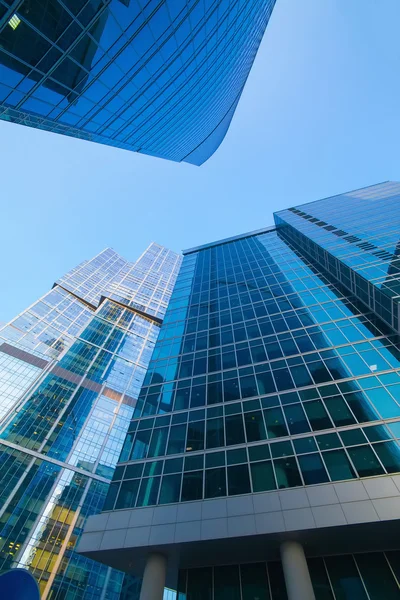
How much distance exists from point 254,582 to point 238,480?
4.99 meters

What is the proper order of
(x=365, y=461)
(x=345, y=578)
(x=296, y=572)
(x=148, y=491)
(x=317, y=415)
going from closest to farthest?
(x=296, y=572) < (x=345, y=578) < (x=365, y=461) < (x=148, y=491) < (x=317, y=415)

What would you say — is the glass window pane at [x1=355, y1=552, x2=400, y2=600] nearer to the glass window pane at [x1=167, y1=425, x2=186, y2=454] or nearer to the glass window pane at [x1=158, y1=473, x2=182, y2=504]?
the glass window pane at [x1=158, y1=473, x2=182, y2=504]

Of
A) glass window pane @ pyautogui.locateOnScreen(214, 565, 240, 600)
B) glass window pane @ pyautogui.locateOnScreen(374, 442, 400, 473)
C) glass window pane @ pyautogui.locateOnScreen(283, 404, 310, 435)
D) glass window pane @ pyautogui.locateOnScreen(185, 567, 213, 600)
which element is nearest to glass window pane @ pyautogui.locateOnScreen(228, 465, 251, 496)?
glass window pane @ pyautogui.locateOnScreen(283, 404, 310, 435)

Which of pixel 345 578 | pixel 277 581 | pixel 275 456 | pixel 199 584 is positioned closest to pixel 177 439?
pixel 275 456

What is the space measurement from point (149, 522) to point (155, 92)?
117 feet

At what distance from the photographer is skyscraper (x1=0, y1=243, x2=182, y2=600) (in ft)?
151

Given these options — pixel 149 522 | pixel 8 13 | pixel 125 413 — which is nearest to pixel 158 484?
pixel 149 522

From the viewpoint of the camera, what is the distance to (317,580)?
16547 mm

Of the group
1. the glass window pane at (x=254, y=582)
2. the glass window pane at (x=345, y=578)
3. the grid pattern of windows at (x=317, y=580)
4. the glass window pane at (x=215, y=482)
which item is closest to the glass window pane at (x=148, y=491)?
the glass window pane at (x=215, y=482)

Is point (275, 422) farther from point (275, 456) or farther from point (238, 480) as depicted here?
point (238, 480)

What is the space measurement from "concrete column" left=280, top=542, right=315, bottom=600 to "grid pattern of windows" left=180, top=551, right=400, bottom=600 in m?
1.75

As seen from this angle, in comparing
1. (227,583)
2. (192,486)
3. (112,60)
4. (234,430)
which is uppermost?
(112,60)

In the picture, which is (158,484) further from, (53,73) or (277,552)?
(53,73)

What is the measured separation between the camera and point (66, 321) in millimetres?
90375
